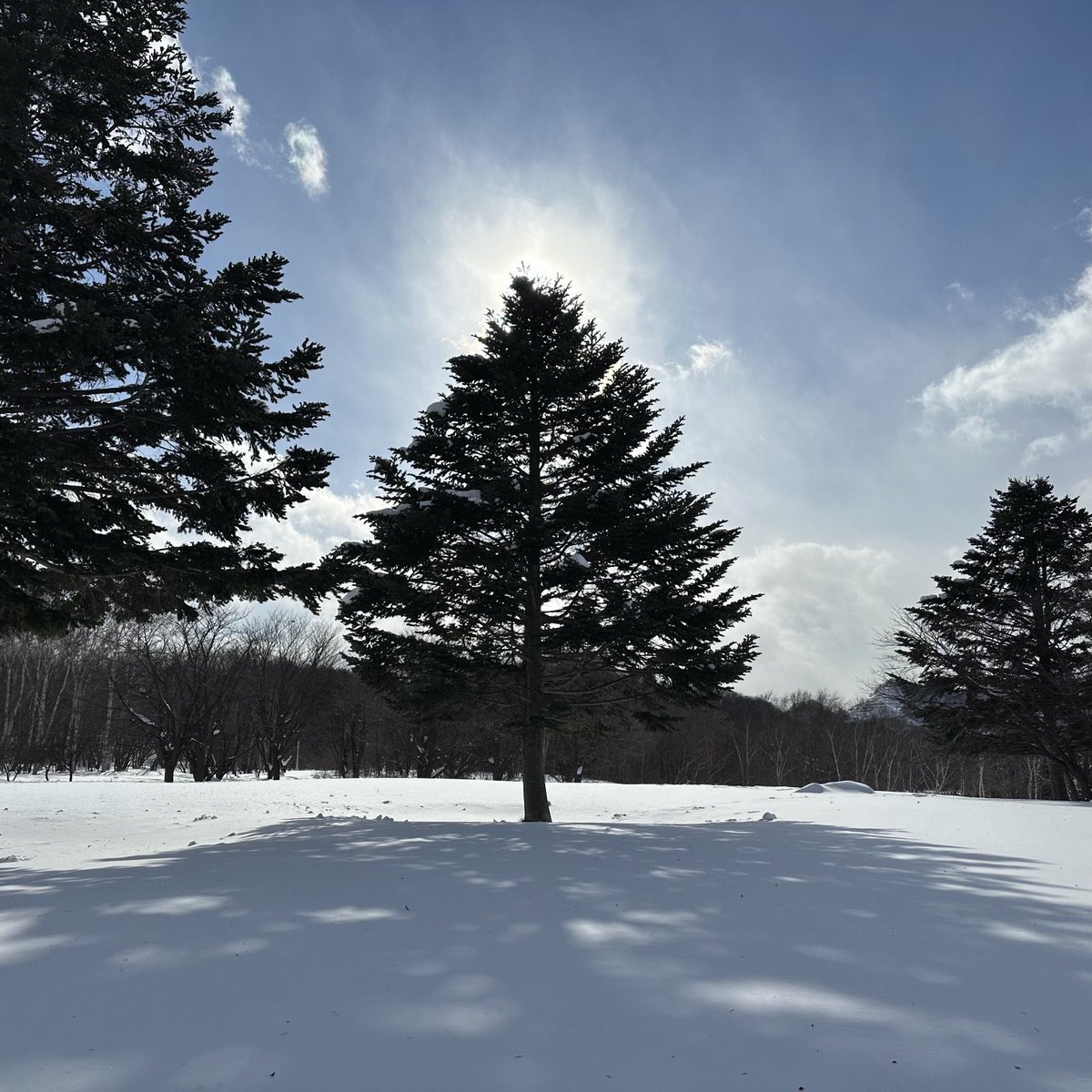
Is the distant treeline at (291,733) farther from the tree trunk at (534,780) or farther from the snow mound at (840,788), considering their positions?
the tree trunk at (534,780)

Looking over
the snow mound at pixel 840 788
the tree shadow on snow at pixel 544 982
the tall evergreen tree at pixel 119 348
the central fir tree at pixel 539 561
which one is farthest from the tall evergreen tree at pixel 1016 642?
the tall evergreen tree at pixel 119 348

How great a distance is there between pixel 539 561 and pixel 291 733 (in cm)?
3212

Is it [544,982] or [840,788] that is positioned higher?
[544,982]

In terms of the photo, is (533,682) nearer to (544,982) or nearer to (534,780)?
(534,780)

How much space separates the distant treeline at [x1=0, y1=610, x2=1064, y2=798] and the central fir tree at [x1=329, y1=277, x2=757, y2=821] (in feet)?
39.6

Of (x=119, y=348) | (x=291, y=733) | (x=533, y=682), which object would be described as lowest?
(x=291, y=733)

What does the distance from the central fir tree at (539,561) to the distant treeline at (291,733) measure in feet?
39.6

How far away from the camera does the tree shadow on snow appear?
2.40 m

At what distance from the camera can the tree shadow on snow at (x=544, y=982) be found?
2400 millimetres

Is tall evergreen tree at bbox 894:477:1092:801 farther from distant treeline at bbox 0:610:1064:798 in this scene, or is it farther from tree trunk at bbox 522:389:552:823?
tree trunk at bbox 522:389:552:823

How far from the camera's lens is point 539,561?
12.2 metres

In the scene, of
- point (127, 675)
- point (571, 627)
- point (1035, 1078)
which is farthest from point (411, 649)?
point (127, 675)

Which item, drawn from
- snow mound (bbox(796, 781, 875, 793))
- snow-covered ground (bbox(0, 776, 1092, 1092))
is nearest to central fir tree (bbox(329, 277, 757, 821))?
snow-covered ground (bbox(0, 776, 1092, 1092))

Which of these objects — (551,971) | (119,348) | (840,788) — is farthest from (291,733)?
(551,971)
